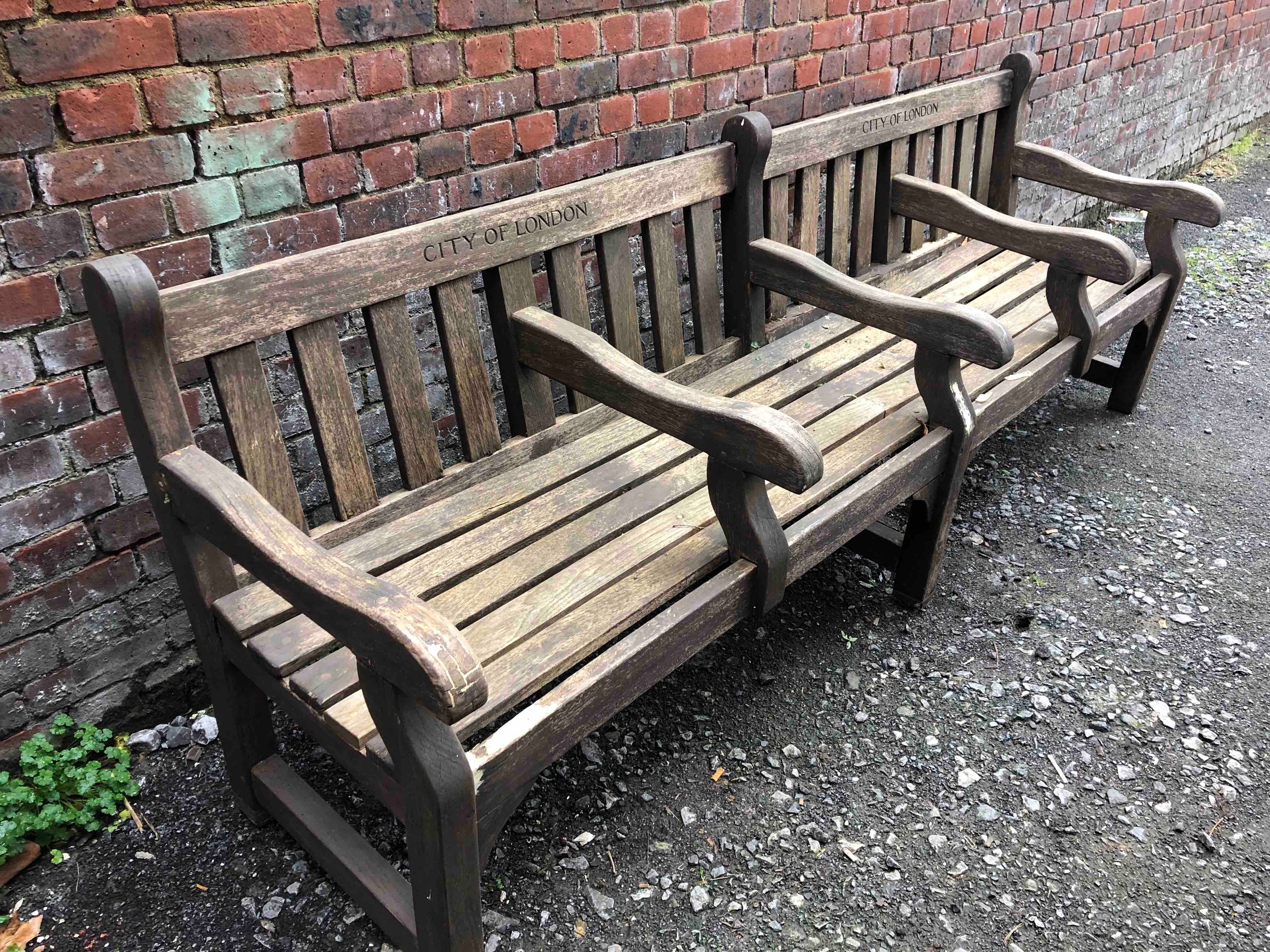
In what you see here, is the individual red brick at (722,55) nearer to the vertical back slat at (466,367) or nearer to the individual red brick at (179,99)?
the vertical back slat at (466,367)

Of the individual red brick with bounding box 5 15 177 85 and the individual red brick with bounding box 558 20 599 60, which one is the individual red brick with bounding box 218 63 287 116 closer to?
the individual red brick with bounding box 5 15 177 85

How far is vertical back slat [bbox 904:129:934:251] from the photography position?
10.1 feet

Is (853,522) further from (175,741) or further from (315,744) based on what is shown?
(175,741)

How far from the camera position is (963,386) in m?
2.30

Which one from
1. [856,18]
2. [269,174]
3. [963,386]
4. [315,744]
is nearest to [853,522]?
[963,386]

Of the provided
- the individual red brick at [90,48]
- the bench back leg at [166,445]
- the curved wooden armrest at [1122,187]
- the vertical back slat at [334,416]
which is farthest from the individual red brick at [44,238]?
the curved wooden armrest at [1122,187]

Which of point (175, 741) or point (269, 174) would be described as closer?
point (269, 174)

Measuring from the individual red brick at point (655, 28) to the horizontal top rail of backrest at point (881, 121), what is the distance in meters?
0.43

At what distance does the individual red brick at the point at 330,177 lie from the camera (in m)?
2.05

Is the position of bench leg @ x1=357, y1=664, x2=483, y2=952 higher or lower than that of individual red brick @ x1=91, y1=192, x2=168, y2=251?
lower

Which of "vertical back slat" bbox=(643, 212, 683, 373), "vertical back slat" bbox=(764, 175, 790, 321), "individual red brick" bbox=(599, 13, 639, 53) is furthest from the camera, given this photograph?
"vertical back slat" bbox=(764, 175, 790, 321)

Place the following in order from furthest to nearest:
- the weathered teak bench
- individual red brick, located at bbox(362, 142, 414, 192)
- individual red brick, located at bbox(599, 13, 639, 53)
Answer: individual red brick, located at bbox(599, 13, 639, 53), individual red brick, located at bbox(362, 142, 414, 192), the weathered teak bench

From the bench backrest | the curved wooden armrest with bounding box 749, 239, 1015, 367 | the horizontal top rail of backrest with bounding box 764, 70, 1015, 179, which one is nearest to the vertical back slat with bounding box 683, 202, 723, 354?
the bench backrest

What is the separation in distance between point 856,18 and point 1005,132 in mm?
667
